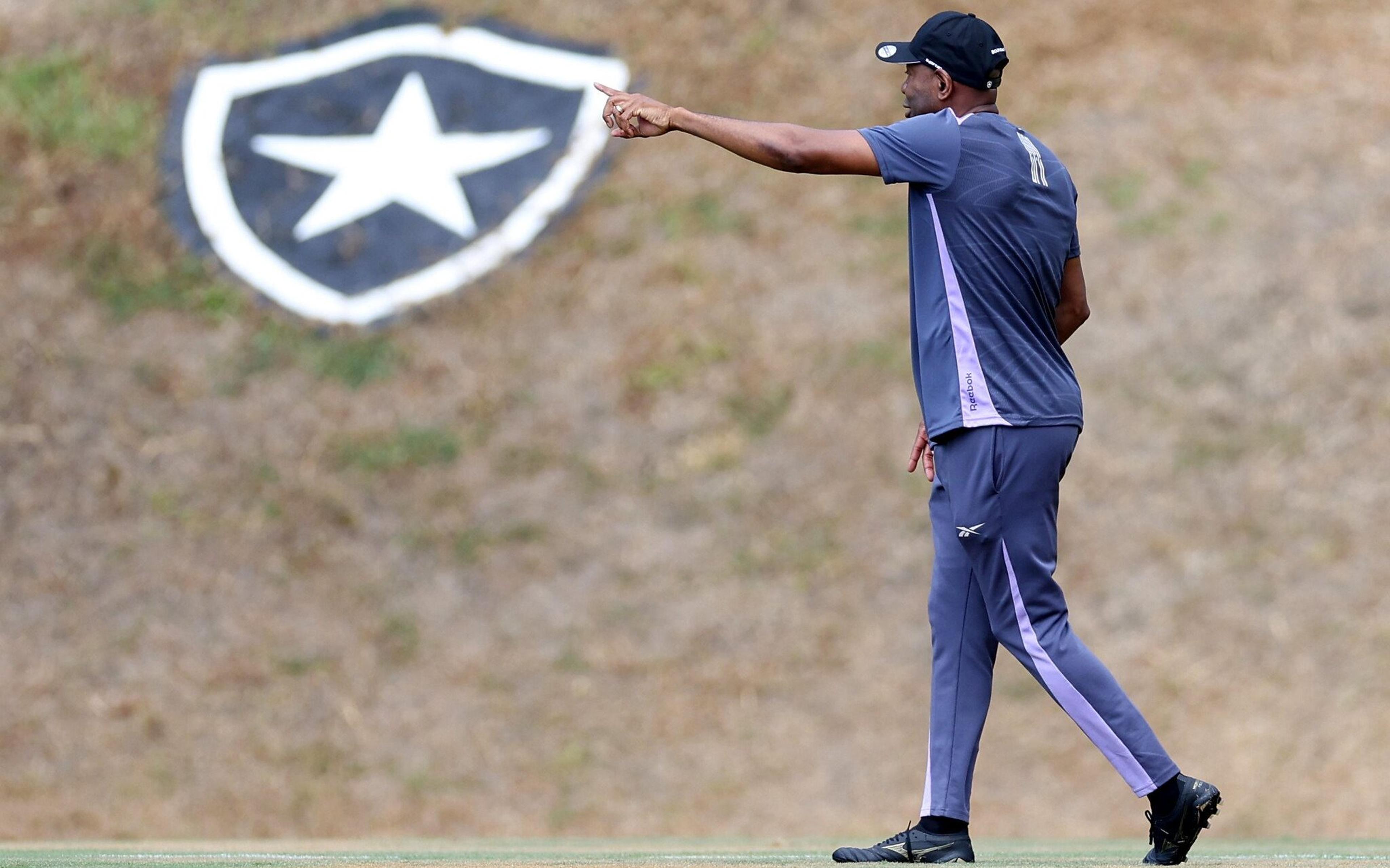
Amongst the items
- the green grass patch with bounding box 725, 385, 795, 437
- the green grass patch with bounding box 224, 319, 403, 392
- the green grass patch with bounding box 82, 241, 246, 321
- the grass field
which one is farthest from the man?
the green grass patch with bounding box 82, 241, 246, 321

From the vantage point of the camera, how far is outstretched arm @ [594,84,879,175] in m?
3.97

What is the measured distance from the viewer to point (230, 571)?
9969 mm

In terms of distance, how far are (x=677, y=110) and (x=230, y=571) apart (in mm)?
6579

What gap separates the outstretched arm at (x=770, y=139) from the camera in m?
3.97

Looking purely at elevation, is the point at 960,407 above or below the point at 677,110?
below

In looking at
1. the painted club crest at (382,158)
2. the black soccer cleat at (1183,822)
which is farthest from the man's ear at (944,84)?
the painted club crest at (382,158)

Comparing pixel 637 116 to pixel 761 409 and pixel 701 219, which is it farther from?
pixel 701 219

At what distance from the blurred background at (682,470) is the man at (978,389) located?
502 cm

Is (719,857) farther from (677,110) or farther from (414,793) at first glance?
(414,793)

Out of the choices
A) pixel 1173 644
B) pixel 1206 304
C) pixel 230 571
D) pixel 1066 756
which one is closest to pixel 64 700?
pixel 230 571

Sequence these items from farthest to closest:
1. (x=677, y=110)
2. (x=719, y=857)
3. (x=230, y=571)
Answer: (x=230, y=571) < (x=719, y=857) < (x=677, y=110)

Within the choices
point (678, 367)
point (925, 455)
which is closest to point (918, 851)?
point (925, 455)

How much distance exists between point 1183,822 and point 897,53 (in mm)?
1887

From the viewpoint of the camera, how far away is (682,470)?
10164mm
